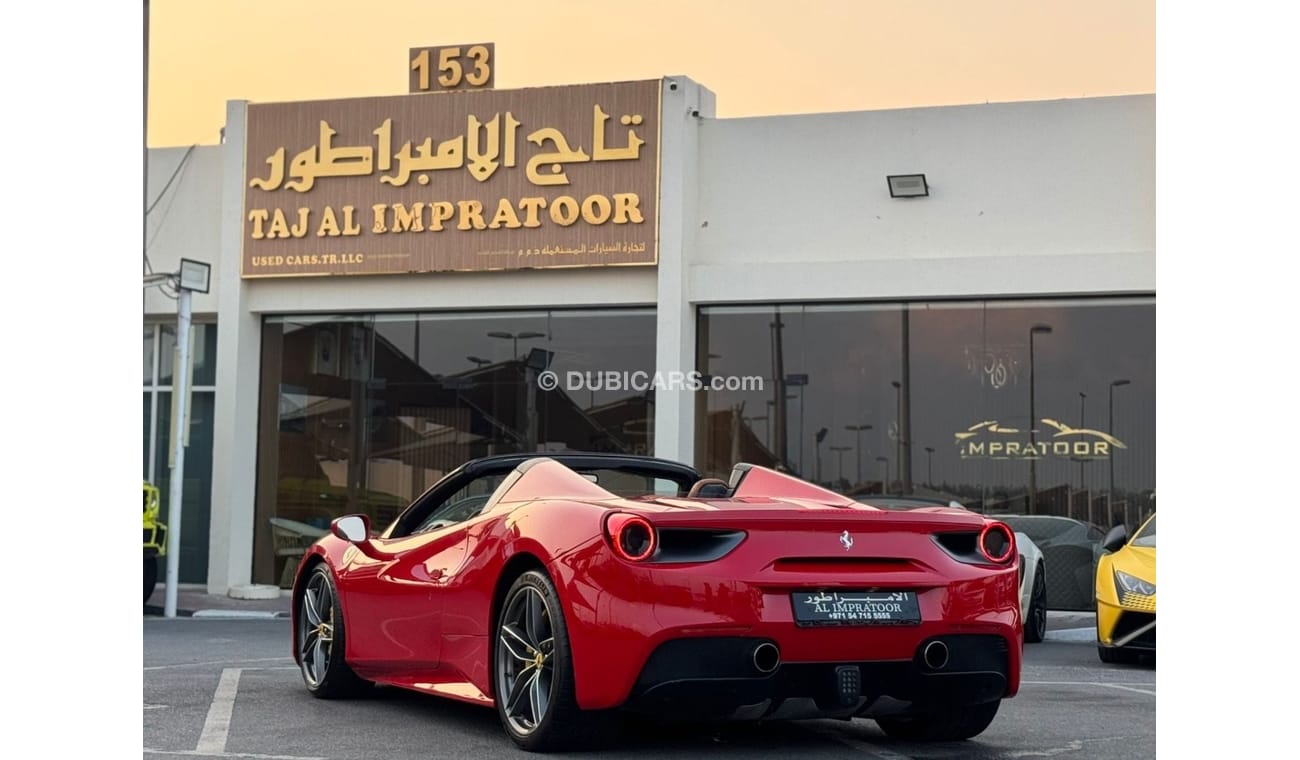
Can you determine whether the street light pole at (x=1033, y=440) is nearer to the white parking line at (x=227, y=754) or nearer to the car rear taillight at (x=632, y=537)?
the car rear taillight at (x=632, y=537)

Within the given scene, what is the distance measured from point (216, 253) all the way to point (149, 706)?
1403 centimetres

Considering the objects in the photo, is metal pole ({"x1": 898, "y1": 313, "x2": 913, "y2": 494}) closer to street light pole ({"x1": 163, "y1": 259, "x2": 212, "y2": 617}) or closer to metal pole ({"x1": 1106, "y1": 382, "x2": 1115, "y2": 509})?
metal pole ({"x1": 1106, "y1": 382, "x2": 1115, "y2": 509})

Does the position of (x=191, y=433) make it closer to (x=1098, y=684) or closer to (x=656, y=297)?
(x=656, y=297)

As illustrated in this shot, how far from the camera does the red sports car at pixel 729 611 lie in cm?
553

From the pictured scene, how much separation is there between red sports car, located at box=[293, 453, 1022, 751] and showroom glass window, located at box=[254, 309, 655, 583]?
1278cm

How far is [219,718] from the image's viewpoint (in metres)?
7.10

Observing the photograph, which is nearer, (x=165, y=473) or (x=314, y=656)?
(x=314, y=656)

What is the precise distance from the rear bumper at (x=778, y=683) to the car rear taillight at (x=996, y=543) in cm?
36

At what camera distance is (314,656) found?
817cm

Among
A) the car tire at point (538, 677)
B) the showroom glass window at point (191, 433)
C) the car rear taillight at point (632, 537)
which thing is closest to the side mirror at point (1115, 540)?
the car tire at point (538, 677)

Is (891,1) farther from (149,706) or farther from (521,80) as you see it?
(149,706)

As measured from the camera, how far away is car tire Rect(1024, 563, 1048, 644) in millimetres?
14283

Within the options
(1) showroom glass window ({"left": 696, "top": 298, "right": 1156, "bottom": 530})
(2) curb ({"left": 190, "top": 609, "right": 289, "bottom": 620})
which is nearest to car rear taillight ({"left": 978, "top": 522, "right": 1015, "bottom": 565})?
(1) showroom glass window ({"left": 696, "top": 298, "right": 1156, "bottom": 530})

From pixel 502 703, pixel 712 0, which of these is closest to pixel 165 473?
pixel 712 0
